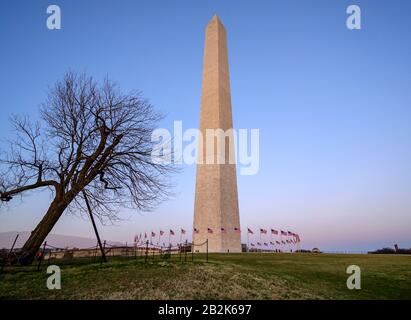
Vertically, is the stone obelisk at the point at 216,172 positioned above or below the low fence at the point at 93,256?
above

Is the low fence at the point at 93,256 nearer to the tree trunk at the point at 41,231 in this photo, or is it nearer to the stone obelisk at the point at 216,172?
the tree trunk at the point at 41,231

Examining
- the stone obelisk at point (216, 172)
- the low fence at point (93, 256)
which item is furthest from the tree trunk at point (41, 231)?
the stone obelisk at point (216, 172)

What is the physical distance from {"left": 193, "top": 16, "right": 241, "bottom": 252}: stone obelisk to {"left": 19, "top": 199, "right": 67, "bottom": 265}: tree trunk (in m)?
19.3

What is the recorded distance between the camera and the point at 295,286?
12570 mm

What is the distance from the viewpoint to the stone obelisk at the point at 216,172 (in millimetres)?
33531

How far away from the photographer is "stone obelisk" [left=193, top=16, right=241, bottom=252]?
33.5 m

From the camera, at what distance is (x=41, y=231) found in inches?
626

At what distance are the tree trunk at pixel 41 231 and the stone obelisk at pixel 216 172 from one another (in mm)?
19287

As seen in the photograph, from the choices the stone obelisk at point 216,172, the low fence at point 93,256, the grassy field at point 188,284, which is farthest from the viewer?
the stone obelisk at point 216,172

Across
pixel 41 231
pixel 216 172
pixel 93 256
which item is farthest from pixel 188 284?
pixel 216 172
